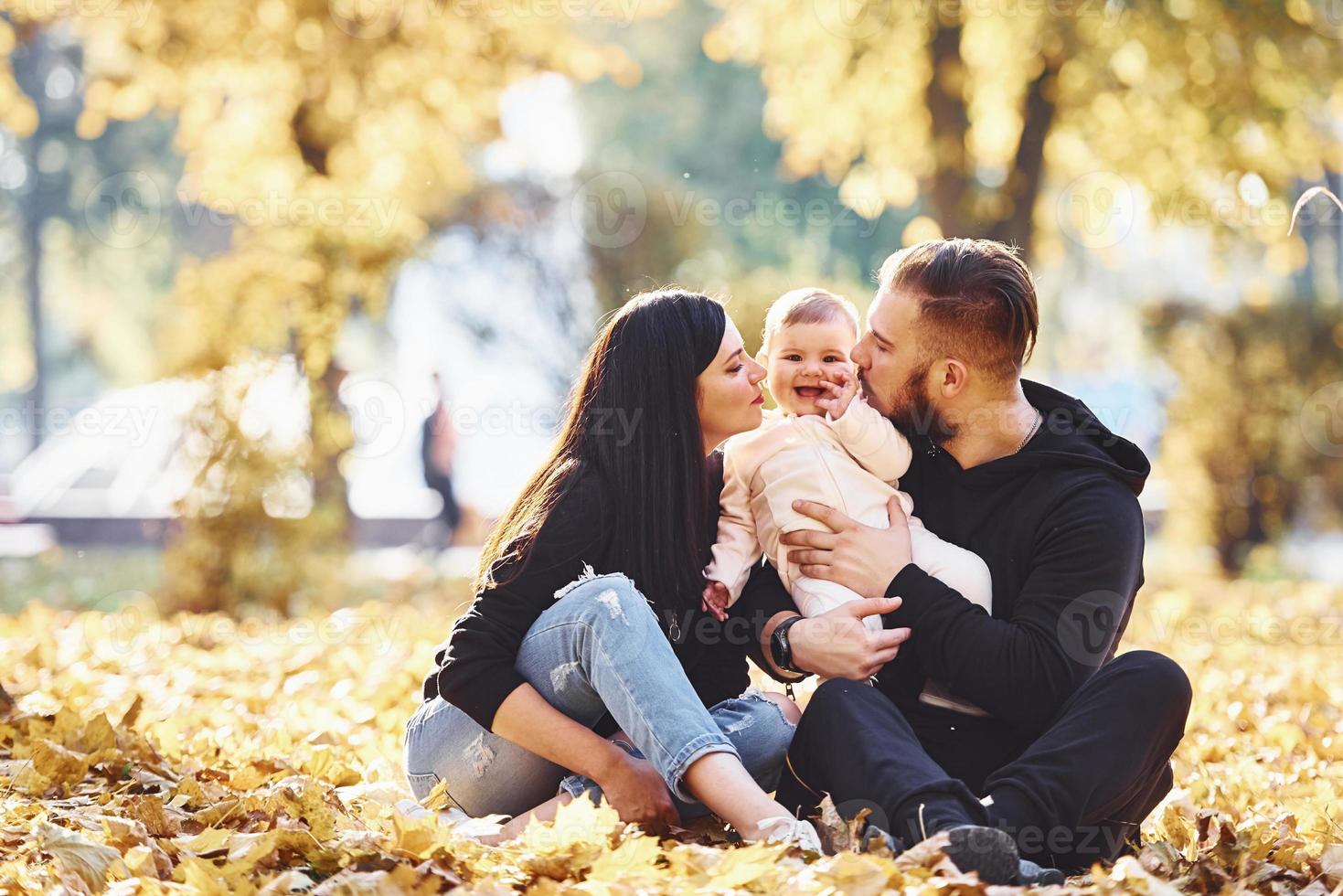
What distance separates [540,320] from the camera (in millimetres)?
12781

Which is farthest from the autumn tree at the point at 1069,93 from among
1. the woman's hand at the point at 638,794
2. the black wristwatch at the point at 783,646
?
the woman's hand at the point at 638,794

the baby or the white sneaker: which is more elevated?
the baby

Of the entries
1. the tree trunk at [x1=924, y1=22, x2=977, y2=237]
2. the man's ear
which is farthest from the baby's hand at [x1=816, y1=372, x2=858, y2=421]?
the tree trunk at [x1=924, y1=22, x2=977, y2=237]

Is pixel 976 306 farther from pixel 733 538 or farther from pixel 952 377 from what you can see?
pixel 733 538

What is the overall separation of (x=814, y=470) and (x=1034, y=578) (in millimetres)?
600

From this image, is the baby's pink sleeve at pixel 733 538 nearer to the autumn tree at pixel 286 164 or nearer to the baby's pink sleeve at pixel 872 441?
the baby's pink sleeve at pixel 872 441

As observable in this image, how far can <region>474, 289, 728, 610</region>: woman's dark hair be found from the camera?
308cm

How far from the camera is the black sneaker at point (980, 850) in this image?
7.75ft

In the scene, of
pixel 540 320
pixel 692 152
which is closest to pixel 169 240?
pixel 692 152

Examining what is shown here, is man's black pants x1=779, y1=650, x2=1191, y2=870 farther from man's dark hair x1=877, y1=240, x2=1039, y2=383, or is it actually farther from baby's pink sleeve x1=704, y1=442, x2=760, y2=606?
man's dark hair x1=877, y1=240, x2=1039, y2=383

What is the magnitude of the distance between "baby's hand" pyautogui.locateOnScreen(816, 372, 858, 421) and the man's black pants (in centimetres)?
77

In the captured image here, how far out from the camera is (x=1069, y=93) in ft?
31.4

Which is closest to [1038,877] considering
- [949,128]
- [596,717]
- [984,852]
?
[984,852]

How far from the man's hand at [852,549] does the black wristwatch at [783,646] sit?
0.42 feet
